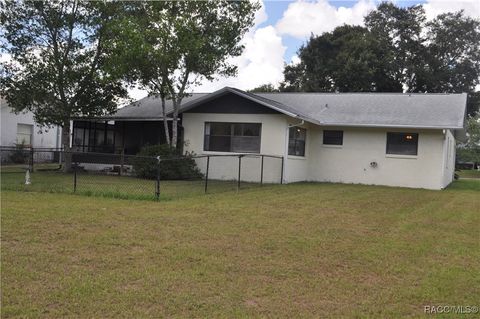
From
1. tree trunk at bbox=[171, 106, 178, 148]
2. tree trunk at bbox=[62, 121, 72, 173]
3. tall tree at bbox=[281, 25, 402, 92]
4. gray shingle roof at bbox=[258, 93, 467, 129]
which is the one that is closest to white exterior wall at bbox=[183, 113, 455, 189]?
gray shingle roof at bbox=[258, 93, 467, 129]

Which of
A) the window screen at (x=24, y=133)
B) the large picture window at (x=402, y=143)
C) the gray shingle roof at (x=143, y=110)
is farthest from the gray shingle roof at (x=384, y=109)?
the window screen at (x=24, y=133)

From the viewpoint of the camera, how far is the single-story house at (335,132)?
19219mm

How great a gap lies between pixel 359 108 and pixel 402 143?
8.84 ft

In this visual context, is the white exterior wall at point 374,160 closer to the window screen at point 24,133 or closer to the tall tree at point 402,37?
the window screen at point 24,133

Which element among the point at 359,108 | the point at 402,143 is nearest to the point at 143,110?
the point at 359,108

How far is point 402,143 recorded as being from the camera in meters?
20.2

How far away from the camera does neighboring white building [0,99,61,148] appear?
27422 mm

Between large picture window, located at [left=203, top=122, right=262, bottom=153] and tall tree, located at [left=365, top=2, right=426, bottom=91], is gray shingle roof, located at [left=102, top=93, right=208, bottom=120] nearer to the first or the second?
large picture window, located at [left=203, top=122, right=262, bottom=153]

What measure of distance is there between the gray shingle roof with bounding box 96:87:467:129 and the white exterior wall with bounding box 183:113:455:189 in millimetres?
542

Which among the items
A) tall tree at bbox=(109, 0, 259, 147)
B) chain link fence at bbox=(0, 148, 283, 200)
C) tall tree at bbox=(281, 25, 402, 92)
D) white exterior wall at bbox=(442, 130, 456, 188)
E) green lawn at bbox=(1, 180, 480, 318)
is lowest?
green lawn at bbox=(1, 180, 480, 318)

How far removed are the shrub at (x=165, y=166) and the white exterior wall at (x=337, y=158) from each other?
3.35ft

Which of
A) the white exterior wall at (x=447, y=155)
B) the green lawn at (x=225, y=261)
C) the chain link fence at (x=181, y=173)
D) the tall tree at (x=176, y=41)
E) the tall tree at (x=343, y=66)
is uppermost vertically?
the tall tree at (x=343, y=66)

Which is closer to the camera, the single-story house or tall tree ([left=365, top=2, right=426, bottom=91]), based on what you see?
the single-story house

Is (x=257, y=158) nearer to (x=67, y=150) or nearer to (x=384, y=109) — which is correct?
(x=384, y=109)
